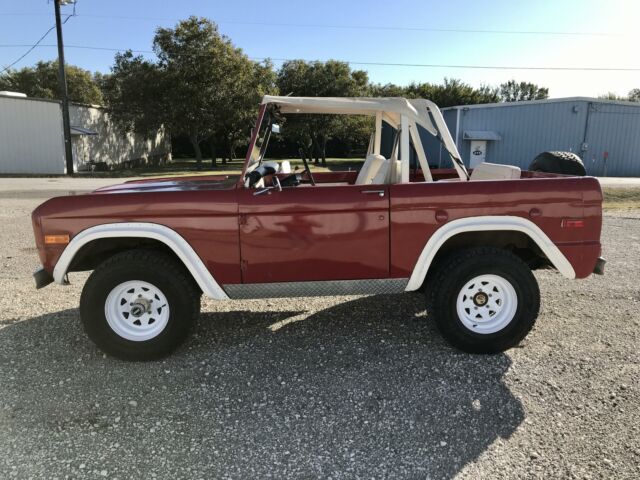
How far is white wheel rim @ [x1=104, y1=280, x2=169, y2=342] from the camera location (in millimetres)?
3688

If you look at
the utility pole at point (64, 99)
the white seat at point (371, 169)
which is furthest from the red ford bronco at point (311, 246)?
the utility pole at point (64, 99)

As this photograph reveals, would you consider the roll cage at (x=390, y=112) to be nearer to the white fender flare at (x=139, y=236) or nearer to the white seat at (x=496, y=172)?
the white seat at (x=496, y=172)

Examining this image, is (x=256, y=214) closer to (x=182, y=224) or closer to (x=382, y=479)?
(x=182, y=224)

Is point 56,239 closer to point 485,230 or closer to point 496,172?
point 485,230

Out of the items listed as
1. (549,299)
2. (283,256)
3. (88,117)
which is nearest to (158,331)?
(283,256)

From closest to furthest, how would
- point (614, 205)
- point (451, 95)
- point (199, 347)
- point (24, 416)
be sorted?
point (24, 416), point (199, 347), point (614, 205), point (451, 95)

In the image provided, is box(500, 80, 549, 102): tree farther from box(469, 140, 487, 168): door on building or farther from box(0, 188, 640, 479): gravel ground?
box(0, 188, 640, 479): gravel ground

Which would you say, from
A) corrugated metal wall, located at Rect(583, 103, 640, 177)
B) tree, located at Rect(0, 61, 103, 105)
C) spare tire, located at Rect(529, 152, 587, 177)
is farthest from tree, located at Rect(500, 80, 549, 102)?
spare tire, located at Rect(529, 152, 587, 177)

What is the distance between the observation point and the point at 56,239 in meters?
3.60

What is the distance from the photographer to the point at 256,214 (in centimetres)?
361

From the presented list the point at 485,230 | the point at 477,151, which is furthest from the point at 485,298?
the point at 477,151

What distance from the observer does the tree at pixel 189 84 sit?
83.4ft

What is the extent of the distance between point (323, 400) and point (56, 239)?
2268mm

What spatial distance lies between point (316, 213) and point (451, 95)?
1857 inches
